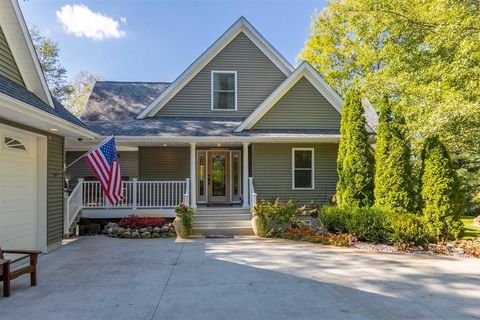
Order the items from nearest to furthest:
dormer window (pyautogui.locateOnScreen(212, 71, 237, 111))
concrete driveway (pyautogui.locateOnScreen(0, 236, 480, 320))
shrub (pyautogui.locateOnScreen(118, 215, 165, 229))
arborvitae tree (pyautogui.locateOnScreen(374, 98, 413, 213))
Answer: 1. concrete driveway (pyautogui.locateOnScreen(0, 236, 480, 320))
2. arborvitae tree (pyautogui.locateOnScreen(374, 98, 413, 213))
3. shrub (pyautogui.locateOnScreen(118, 215, 165, 229))
4. dormer window (pyautogui.locateOnScreen(212, 71, 237, 111))

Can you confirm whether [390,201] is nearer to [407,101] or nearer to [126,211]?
[407,101]

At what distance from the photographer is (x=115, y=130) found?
12133mm

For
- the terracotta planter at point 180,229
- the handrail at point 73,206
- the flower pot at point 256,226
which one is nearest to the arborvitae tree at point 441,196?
the flower pot at point 256,226

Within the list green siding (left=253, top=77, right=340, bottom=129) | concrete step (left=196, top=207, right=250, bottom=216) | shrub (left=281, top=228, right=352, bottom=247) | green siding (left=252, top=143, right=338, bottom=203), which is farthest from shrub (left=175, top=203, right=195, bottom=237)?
green siding (left=253, top=77, right=340, bottom=129)

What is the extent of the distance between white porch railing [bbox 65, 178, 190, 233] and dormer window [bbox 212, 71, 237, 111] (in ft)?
11.7

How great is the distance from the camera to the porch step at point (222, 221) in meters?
11.0

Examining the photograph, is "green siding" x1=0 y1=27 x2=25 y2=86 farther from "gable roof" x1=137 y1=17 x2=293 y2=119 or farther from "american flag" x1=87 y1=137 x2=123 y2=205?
"gable roof" x1=137 y1=17 x2=293 y2=119

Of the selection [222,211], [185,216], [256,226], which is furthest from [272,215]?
[185,216]

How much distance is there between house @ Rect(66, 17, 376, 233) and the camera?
11812 millimetres

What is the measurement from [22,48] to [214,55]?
7489 mm

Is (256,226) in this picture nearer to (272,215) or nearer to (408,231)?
(272,215)

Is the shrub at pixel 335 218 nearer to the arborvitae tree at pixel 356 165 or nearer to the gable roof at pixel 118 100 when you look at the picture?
the arborvitae tree at pixel 356 165

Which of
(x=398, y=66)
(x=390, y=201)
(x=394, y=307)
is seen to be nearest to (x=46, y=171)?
(x=394, y=307)

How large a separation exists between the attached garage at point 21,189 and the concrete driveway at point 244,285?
0.72 metres
